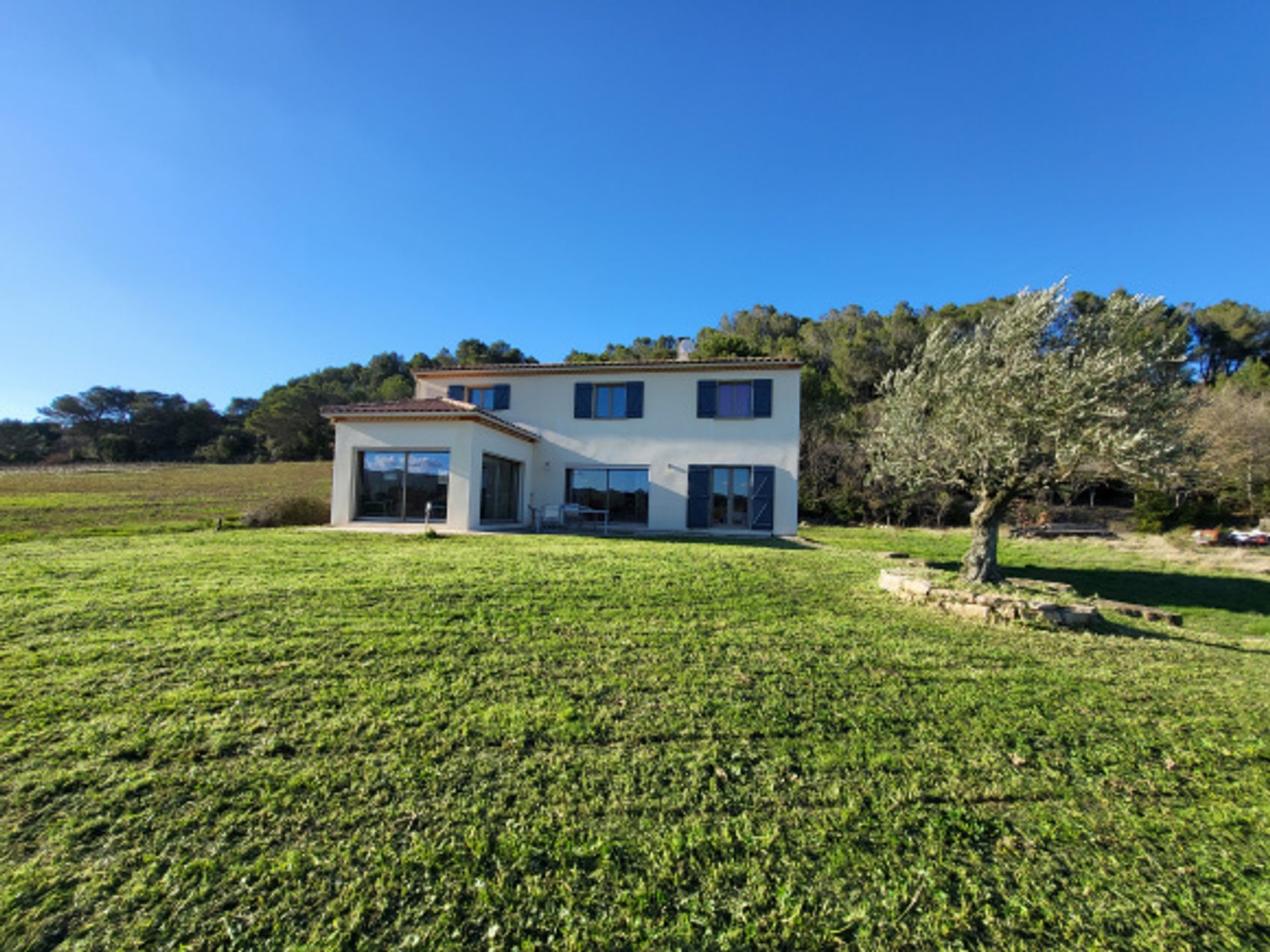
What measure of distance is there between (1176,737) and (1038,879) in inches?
86.9

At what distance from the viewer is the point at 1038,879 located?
219 centimetres

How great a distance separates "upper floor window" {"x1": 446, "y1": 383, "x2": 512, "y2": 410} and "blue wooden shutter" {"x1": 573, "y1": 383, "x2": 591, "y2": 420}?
2.11 metres

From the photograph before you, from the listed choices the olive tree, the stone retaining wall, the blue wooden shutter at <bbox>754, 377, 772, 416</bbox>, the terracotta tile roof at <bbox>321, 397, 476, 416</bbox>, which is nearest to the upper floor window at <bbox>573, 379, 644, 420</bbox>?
the blue wooden shutter at <bbox>754, 377, 772, 416</bbox>

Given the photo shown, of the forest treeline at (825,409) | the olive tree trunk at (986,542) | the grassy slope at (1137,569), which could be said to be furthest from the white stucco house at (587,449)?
the olive tree trunk at (986,542)

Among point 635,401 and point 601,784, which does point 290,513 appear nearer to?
point 635,401

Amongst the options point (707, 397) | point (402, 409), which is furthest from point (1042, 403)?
point (402, 409)

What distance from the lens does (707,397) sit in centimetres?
1562

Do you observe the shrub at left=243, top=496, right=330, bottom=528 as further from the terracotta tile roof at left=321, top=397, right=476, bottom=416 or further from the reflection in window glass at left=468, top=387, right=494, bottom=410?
the reflection in window glass at left=468, top=387, right=494, bottom=410

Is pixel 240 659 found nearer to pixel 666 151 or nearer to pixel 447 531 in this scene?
pixel 447 531

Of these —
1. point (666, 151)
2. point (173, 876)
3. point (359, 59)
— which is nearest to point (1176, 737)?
point (173, 876)

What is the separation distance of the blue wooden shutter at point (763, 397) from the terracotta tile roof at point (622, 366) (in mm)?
476

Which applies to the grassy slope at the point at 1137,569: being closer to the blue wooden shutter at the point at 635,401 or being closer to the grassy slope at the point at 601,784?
the grassy slope at the point at 601,784

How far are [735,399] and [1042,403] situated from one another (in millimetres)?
8683

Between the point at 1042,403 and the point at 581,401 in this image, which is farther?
the point at 581,401
